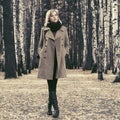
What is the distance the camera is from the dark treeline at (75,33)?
25406 mm

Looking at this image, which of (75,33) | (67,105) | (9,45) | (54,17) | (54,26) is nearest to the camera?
(54,17)

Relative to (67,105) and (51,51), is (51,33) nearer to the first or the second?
(51,51)

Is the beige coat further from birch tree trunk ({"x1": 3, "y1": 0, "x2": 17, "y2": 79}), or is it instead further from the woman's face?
birch tree trunk ({"x1": 3, "y1": 0, "x2": 17, "y2": 79})

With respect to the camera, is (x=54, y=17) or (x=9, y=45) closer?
(x=54, y=17)

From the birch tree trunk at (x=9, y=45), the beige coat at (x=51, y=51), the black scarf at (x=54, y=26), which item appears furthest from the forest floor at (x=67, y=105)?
the birch tree trunk at (x=9, y=45)

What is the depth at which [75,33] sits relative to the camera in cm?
5981

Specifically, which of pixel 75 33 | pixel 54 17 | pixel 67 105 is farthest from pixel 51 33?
pixel 75 33

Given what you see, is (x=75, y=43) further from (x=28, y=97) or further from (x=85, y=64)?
(x=28, y=97)

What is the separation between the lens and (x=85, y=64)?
1564 inches

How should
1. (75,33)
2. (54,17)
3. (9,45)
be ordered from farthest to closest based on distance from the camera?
(75,33) → (9,45) → (54,17)

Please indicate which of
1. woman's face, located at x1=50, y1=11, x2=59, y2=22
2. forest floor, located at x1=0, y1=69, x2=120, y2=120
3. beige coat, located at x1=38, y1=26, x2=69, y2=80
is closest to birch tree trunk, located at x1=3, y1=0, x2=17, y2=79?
forest floor, located at x1=0, y1=69, x2=120, y2=120

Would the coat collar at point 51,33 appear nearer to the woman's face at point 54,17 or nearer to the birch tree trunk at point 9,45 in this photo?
the woman's face at point 54,17

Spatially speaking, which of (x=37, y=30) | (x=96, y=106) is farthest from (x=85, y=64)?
(x=96, y=106)

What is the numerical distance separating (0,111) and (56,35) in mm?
2673
